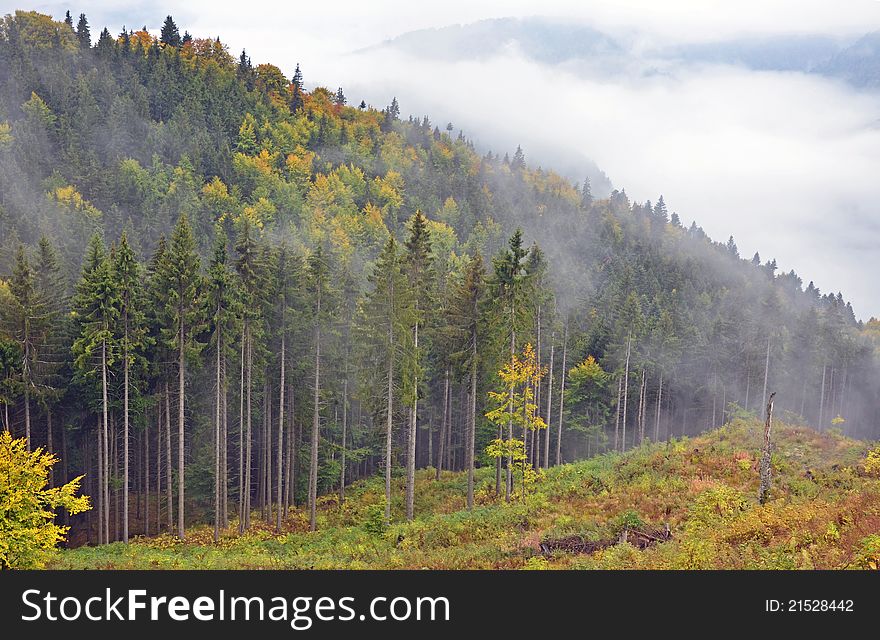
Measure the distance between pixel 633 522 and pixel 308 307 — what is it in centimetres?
2212

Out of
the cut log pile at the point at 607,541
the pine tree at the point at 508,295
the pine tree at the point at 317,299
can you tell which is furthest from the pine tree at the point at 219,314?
the cut log pile at the point at 607,541

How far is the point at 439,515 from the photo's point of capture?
1291 inches

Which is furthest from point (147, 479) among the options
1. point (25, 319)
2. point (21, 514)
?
point (21, 514)

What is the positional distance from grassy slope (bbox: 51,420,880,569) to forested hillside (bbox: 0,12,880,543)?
313cm

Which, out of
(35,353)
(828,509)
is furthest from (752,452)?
(35,353)

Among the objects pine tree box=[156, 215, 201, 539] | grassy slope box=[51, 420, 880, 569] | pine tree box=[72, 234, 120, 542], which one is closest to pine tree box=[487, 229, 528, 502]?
grassy slope box=[51, 420, 880, 569]

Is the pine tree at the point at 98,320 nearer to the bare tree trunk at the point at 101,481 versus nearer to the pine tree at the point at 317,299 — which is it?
the bare tree trunk at the point at 101,481

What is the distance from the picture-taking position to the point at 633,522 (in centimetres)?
2342

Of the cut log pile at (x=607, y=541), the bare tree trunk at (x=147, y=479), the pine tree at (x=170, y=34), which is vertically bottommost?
the bare tree trunk at (x=147, y=479)

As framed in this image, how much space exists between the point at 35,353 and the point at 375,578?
97.5 feet

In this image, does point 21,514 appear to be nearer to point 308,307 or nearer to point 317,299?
point 317,299

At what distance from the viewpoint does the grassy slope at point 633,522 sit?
54.1 ft

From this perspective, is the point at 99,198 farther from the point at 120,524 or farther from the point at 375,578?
the point at 375,578

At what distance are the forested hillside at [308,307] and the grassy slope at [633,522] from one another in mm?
3133
